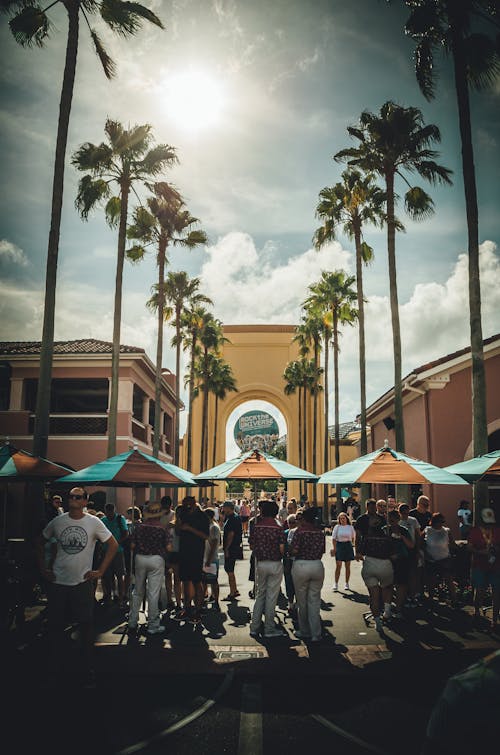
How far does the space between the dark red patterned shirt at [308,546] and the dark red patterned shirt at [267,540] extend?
1.64 ft

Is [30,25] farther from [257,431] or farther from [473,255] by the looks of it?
[257,431]

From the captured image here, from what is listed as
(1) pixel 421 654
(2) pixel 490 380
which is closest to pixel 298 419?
(2) pixel 490 380

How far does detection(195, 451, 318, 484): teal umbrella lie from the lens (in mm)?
11375

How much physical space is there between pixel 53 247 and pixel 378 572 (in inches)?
416

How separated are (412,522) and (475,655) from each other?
3698mm

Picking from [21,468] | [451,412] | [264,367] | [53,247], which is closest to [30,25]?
[53,247]

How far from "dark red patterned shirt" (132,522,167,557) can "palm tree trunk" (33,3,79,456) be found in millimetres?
4998

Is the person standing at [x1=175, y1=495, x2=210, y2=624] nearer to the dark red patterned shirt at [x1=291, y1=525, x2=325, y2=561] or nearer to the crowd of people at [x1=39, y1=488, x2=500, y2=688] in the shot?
the crowd of people at [x1=39, y1=488, x2=500, y2=688]

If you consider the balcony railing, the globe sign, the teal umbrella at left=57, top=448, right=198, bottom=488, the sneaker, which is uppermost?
the globe sign

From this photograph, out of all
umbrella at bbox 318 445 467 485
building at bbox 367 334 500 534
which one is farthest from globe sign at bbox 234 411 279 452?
umbrella at bbox 318 445 467 485

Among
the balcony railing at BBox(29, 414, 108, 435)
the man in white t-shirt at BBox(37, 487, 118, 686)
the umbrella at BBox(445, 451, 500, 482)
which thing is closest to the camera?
the man in white t-shirt at BBox(37, 487, 118, 686)

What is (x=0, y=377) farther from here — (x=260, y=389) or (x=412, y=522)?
(x=260, y=389)

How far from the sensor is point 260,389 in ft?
185

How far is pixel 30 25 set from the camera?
13.4 metres
